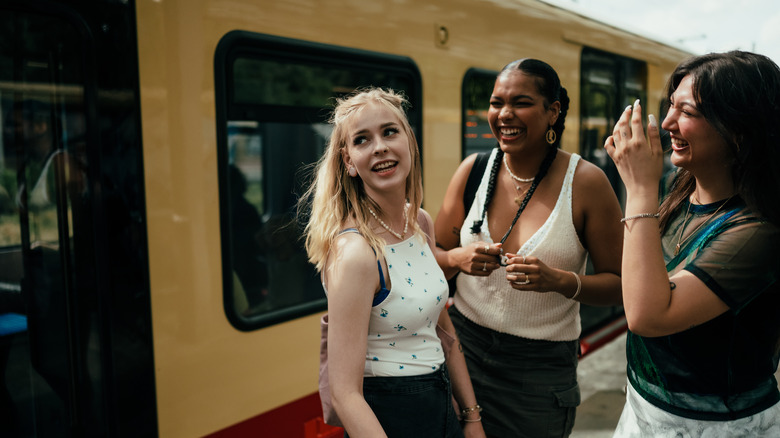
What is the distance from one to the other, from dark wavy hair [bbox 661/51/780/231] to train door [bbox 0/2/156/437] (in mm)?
1740

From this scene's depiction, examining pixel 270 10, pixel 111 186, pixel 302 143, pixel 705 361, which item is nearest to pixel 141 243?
pixel 111 186

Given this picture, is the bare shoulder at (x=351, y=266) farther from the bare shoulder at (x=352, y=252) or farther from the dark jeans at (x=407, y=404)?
the dark jeans at (x=407, y=404)

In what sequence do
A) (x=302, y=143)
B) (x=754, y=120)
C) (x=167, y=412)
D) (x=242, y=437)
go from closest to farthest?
(x=754, y=120), (x=167, y=412), (x=242, y=437), (x=302, y=143)

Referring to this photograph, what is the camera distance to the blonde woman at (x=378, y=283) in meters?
1.46

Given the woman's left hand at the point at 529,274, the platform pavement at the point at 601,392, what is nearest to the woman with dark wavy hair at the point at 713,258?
the woman's left hand at the point at 529,274

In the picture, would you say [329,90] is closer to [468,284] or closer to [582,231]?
[468,284]

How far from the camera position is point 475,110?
355cm

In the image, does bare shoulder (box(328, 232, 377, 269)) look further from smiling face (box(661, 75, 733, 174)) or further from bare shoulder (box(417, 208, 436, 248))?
smiling face (box(661, 75, 733, 174))

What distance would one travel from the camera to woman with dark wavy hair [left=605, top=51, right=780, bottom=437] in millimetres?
1417

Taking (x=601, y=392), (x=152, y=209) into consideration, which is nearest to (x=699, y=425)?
(x=152, y=209)

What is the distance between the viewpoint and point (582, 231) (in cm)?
199

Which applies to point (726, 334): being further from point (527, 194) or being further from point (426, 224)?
point (426, 224)

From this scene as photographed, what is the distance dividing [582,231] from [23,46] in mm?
1787

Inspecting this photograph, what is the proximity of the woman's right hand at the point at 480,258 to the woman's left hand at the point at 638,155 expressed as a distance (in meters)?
0.47
